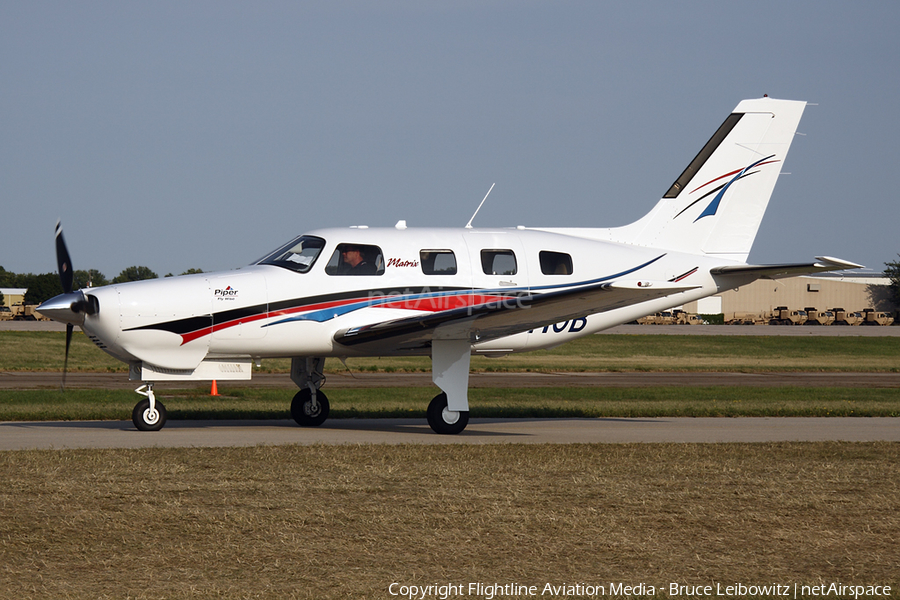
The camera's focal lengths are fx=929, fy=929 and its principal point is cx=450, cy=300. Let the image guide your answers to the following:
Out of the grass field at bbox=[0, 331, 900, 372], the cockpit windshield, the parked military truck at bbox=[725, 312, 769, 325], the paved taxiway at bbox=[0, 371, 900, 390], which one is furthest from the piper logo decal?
the parked military truck at bbox=[725, 312, 769, 325]

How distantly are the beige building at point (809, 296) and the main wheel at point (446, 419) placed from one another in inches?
3742

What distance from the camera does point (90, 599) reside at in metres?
5.63

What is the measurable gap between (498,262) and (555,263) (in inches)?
40.0

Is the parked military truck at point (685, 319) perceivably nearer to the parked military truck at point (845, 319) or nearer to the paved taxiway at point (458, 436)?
the parked military truck at point (845, 319)

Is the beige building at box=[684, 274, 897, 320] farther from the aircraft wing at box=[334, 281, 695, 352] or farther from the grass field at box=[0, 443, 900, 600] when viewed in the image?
the grass field at box=[0, 443, 900, 600]

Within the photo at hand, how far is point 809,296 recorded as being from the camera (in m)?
108

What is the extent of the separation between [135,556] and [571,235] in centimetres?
1117

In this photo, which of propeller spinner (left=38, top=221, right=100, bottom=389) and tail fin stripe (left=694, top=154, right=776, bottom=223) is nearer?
propeller spinner (left=38, top=221, right=100, bottom=389)

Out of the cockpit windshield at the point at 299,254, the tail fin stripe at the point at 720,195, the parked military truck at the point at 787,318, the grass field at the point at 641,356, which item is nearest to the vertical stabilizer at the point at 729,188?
the tail fin stripe at the point at 720,195

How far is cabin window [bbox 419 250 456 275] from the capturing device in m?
14.7

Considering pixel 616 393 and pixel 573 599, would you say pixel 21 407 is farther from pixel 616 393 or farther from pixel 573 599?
pixel 573 599

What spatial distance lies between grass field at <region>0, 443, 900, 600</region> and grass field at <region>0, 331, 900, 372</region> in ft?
77.7

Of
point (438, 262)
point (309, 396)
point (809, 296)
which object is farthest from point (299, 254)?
point (809, 296)

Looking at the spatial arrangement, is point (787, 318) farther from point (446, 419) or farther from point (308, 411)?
point (446, 419)
